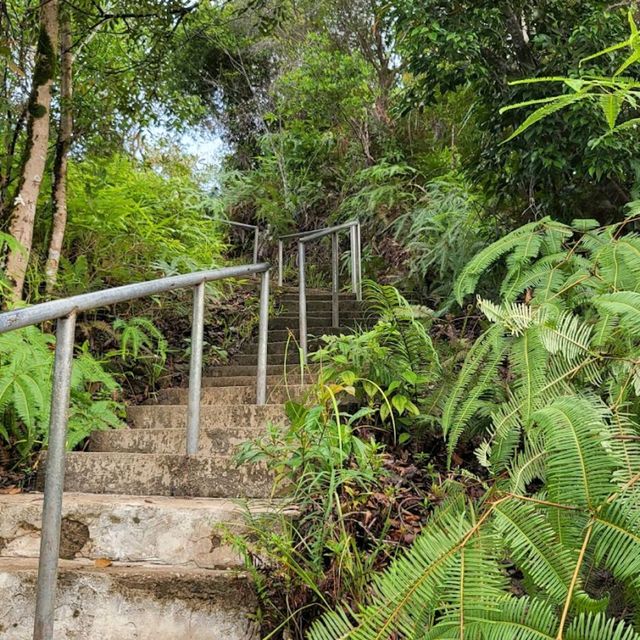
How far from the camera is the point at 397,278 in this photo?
625 cm

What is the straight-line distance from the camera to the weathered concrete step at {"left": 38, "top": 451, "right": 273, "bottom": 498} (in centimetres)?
210

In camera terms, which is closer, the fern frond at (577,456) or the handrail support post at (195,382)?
the fern frond at (577,456)

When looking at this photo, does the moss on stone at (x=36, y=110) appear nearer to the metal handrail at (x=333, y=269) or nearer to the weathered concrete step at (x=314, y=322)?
the metal handrail at (x=333, y=269)

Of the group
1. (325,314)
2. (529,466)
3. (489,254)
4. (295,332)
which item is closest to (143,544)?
(529,466)

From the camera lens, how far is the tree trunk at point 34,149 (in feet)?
10.2

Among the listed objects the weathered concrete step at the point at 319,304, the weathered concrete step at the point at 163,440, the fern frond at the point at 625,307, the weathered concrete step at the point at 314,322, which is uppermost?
the weathered concrete step at the point at 319,304

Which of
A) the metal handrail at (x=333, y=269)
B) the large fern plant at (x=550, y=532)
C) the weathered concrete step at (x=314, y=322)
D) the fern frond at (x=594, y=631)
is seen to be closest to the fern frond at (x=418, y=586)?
the large fern plant at (x=550, y=532)

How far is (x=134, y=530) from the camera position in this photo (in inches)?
73.4

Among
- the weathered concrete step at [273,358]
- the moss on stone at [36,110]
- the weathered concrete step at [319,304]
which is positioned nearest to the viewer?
the moss on stone at [36,110]

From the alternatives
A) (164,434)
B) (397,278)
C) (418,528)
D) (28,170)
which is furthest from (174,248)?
(418,528)

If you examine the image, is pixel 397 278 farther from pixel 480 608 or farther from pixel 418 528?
pixel 480 608

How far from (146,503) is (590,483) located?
148 cm

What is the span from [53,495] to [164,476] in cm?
81

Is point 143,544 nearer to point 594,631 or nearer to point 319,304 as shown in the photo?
point 594,631
